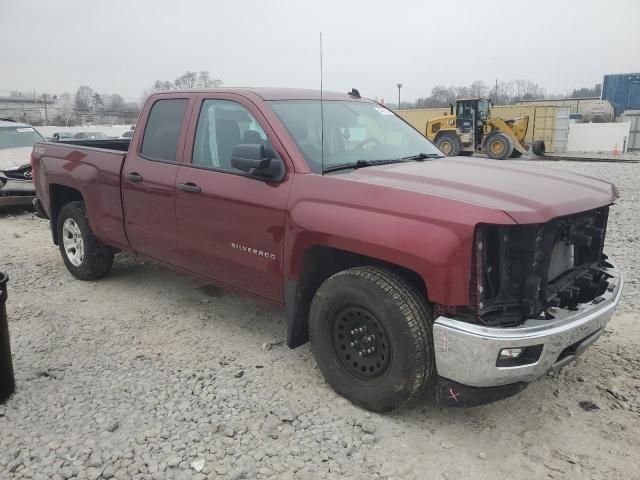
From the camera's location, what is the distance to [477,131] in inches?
908

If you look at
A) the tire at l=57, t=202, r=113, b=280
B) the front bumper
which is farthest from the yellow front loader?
the tire at l=57, t=202, r=113, b=280

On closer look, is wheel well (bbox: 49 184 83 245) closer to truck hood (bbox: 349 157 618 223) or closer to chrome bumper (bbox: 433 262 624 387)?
truck hood (bbox: 349 157 618 223)

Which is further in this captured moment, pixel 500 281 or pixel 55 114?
pixel 55 114

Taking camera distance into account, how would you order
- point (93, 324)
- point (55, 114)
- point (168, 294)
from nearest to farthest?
point (93, 324), point (168, 294), point (55, 114)

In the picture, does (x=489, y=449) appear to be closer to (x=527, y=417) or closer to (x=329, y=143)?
(x=527, y=417)

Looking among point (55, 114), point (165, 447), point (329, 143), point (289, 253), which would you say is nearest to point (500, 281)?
point (289, 253)

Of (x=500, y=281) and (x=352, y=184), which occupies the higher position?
(x=352, y=184)

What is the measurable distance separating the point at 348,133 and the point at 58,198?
360cm

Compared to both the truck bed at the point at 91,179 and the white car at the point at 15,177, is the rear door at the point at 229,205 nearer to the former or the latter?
the truck bed at the point at 91,179

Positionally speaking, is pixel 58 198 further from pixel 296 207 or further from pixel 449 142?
pixel 449 142

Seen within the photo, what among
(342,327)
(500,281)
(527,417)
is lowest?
(527,417)

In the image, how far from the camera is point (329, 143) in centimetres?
382

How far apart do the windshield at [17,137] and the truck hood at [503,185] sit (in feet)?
30.3

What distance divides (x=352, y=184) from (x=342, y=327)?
2.86 feet
